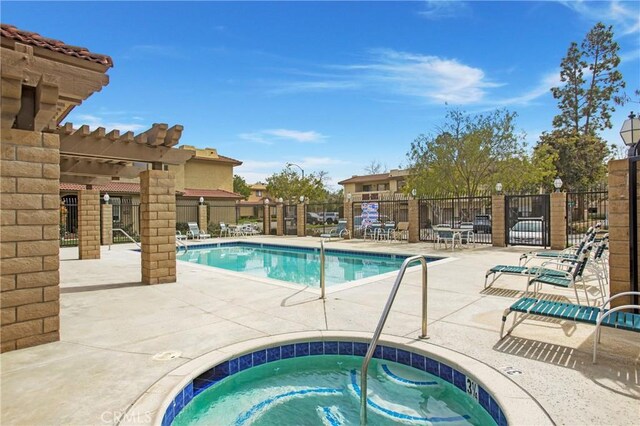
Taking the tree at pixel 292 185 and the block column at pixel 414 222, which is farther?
the tree at pixel 292 185

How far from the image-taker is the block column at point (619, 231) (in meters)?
4.22

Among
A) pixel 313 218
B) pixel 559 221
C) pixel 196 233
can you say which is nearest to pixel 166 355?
pixel 559 221

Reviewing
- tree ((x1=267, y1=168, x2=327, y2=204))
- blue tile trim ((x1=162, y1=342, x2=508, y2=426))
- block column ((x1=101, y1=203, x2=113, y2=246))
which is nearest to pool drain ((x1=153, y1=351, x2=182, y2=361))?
blue tile trim ((x1=162, y1=342, x2=508, y2=426))

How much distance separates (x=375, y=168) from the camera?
55.4 m

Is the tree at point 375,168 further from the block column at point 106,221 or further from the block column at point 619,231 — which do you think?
the block column at point 619,231

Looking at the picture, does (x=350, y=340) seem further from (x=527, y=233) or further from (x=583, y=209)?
(x=583, y=209)

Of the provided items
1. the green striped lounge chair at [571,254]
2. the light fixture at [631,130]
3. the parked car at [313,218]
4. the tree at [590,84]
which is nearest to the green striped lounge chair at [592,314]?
the green striped lounge chair at [571,254]

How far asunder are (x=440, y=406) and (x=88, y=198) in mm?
12636

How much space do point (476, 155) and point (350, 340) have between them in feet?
58.6

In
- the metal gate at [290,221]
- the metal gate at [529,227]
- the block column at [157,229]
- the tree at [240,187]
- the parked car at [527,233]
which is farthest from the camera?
the tree at [240,187]

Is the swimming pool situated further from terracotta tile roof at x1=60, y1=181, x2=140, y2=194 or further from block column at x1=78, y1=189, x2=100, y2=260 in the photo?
terracotta tile roof at x1=60, y1=181, x2=140, y2=194

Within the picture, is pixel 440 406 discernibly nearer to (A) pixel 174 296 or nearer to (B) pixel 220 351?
(B) pixel 220 351

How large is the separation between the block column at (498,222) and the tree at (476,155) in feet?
19.3

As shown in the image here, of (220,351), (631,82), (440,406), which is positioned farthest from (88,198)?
(631,82)
